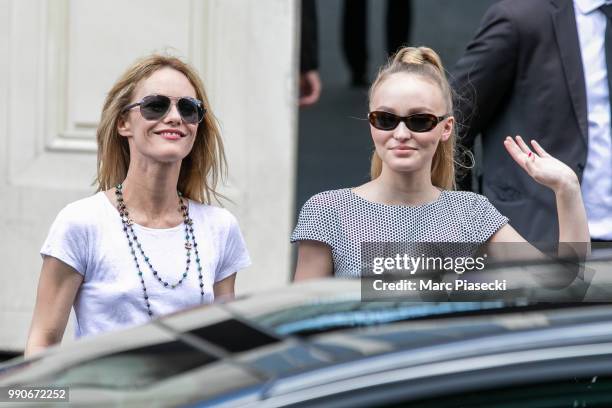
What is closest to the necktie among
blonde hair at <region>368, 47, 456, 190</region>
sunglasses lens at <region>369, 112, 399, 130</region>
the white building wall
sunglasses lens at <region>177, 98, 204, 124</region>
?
blonde hair at <region>368, 47, 456, 190</region>

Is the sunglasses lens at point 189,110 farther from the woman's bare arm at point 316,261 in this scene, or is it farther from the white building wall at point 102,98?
the white building wall at point 102,98

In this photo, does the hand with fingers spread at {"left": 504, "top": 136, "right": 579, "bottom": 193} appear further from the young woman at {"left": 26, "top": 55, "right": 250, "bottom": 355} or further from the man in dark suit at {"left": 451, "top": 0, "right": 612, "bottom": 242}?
the man in dark suit at {"left": 451, "top": 0, "right": 612, "bottom": 242}

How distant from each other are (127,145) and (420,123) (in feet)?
2.40

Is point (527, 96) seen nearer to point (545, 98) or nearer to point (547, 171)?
point (545, 98)

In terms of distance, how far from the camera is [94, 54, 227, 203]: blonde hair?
11.1ft

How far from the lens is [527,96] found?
424cm

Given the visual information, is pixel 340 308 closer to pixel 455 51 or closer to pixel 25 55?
pixel 25 55

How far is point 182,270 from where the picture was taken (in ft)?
10.7

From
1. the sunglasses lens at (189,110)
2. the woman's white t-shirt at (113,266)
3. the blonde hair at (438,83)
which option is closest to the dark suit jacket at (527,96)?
the blonde hair at (438,83)

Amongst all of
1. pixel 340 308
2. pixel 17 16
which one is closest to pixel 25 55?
pixel 17 16

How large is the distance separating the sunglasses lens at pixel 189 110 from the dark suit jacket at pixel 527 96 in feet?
3.45


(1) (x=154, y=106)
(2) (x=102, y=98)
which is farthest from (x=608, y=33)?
(2) (x=102, y=98)

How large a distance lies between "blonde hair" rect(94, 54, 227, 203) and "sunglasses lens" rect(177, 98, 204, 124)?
0.23 feet

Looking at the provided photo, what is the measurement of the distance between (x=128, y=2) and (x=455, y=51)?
2.08m
